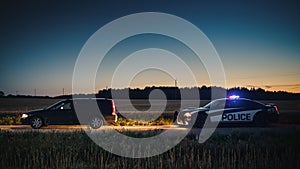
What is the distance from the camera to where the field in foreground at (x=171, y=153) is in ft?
28.9

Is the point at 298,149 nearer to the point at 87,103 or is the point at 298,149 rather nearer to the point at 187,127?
the point at 187,127

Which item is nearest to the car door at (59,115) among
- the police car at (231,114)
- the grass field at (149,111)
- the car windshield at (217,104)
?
the grass field at (149,111)

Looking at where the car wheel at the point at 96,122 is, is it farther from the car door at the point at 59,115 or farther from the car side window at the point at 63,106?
the car side window at the point at 63,106

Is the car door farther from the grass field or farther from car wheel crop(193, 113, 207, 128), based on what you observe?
car wheel crop(193, 113, 207, 128)

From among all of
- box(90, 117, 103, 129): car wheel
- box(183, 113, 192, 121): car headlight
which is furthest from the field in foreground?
box(90, 117, 103, 129): car wheel

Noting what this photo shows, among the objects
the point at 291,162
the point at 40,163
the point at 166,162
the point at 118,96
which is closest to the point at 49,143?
the point at 40,163

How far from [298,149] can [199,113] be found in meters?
7.62

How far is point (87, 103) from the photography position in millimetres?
19984

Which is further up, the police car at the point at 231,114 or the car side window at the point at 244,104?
the car side window at the point at 244,104

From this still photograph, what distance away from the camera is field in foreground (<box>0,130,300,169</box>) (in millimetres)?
8820

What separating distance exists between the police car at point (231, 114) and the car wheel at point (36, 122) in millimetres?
7199

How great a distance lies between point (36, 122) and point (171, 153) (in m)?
11.5

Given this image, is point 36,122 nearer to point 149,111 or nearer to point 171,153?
point 171,153

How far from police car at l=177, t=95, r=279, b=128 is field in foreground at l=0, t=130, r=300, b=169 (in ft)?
14.7
